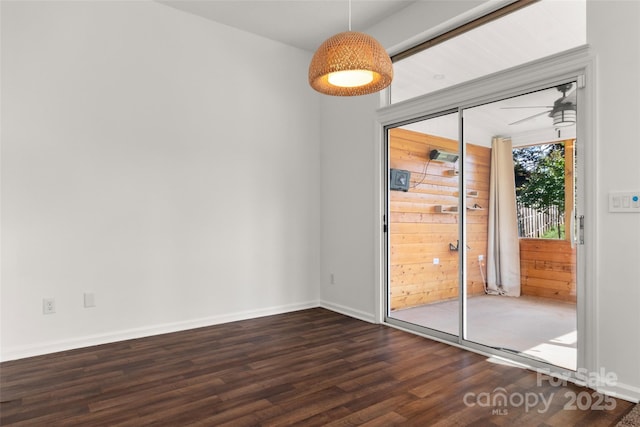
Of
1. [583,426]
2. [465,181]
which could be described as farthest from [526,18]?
[583,426]

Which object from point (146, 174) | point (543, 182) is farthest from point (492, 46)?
point (146, 174)

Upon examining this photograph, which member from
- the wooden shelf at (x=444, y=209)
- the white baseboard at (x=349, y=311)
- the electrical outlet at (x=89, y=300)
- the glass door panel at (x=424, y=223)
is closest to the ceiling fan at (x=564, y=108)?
the glass door panel at (x=424, y=223)

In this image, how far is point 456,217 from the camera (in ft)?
11.5

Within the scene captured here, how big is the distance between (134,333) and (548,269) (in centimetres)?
356

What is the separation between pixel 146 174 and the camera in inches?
147

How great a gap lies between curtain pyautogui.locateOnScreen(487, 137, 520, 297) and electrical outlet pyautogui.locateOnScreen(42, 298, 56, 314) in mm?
3651

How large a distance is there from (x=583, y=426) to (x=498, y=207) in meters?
1.67

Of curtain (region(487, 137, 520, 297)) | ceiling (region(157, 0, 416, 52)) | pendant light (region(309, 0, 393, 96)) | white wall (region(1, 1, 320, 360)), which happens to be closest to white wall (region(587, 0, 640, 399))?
curtain (region(487, 137, 520, 297))

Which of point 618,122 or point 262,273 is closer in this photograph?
point 618,122

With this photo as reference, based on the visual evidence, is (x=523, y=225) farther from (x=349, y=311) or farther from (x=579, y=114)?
(x=349, y=311)

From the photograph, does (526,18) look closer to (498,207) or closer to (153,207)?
(498,207)

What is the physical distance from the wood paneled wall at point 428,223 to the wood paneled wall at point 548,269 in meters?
0.38

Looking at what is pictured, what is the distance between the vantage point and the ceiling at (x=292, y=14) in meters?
3.77

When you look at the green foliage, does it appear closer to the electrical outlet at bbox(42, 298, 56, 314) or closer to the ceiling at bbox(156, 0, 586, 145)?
the ceiling at bbox(156, 0, 586, 145)
